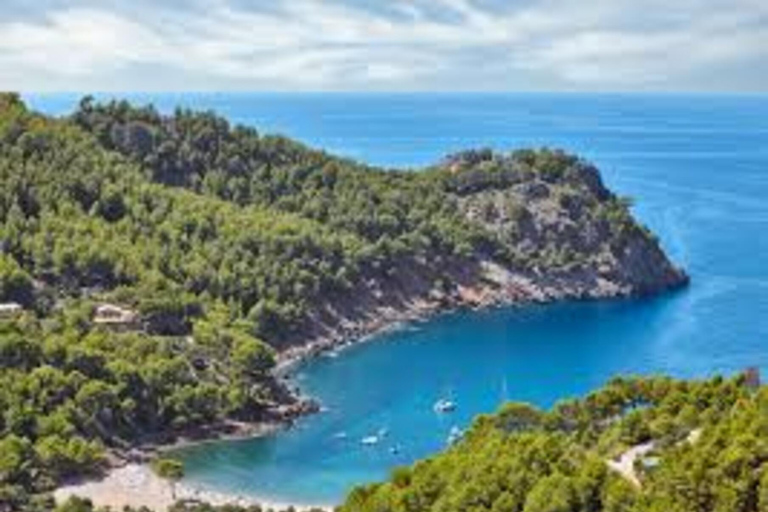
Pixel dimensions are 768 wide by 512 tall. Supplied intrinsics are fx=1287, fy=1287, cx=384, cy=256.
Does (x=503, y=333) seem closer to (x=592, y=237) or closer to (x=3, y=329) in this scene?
(x=592, y=237)

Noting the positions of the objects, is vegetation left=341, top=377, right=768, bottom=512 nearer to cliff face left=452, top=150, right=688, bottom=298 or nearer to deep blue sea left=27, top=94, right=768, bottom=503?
deep blue sea left=27, top=94, right=768, bottom=503

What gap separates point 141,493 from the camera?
77312mm

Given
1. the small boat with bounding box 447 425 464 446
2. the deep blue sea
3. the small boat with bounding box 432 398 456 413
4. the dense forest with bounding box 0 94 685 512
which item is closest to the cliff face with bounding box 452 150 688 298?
the dense forest with bounding box 0 94 685 512

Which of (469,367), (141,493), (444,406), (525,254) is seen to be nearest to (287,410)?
(444,406)

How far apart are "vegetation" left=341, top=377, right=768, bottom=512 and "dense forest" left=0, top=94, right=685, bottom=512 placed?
100ft

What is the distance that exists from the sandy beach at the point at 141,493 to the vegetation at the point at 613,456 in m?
23.0

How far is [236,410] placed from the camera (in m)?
93.0

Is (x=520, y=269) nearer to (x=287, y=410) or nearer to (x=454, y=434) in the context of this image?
(x=287, y=410)

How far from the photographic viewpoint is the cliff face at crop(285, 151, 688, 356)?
134m

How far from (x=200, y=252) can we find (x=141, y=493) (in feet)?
154

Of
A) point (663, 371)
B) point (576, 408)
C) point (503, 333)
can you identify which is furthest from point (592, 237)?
point (576, 408)

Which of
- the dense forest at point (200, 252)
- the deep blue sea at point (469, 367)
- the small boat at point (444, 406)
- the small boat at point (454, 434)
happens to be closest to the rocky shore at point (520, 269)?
the dense forest at point (200, 252)

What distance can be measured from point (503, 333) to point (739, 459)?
8426 cm

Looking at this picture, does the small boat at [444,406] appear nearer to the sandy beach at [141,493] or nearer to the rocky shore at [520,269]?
the rocky shore at [520,269]
